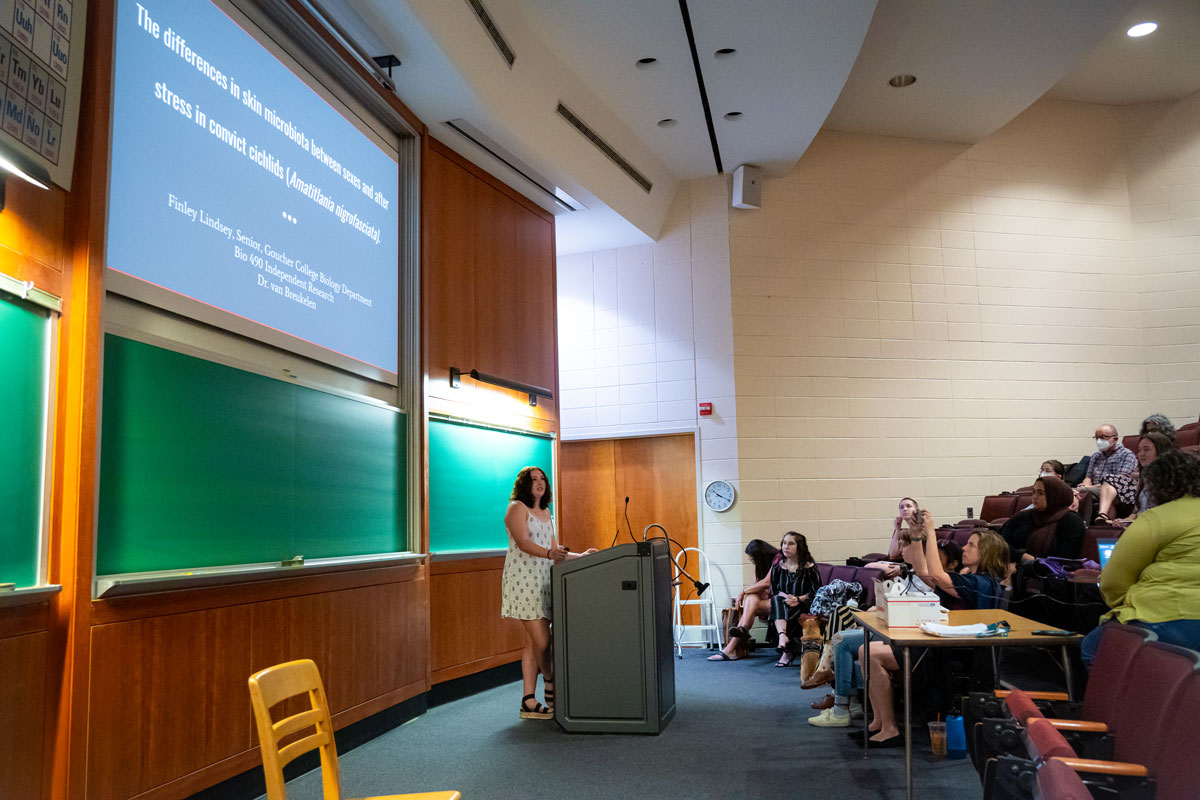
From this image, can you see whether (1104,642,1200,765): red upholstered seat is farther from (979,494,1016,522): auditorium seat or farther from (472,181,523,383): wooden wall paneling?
(979,494,1016,522): auditorium seat

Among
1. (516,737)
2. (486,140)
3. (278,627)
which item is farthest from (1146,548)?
(486,140)

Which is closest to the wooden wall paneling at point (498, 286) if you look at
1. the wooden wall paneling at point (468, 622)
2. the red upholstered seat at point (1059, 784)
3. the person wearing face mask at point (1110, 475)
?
the wooden wall paneling at point (468, 622)

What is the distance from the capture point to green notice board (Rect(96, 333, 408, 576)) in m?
3.22

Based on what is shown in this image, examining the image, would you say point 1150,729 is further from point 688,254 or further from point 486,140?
point 688,254

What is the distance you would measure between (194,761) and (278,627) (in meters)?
0.71

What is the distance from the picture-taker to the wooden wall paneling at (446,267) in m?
5.90

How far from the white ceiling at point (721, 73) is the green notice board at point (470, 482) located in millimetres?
2002

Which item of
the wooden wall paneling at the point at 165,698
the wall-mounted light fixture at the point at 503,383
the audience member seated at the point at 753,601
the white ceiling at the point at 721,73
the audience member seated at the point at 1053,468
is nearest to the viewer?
the wooden wall paneling at the point at 165,698

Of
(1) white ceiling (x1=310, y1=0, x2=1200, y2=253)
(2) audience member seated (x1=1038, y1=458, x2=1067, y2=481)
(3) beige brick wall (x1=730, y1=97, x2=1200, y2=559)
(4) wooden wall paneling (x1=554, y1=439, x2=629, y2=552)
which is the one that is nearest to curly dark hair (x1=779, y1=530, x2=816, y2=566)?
(3) beige brick wall (x1=730, y1=97, x2=1200, y2=559)

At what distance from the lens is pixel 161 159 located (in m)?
3.50

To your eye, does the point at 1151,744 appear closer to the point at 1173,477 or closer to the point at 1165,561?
the point at 1165,561

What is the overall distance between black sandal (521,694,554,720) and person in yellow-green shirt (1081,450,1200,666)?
299cm

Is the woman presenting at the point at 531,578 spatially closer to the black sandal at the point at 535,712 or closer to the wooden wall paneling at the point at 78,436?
the black sandal at the point at 535,712

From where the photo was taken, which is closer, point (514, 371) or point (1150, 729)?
point (1150, 729)
